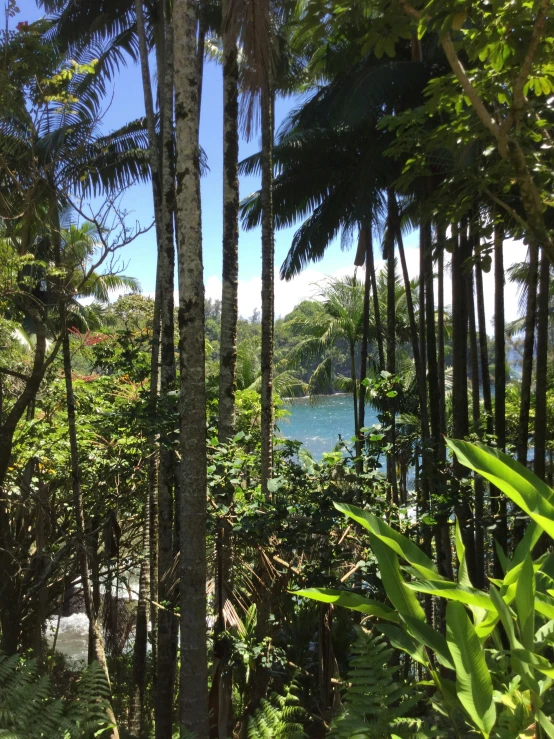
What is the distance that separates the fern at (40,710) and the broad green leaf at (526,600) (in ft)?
7.23

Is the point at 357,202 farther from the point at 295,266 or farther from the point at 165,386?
the point at 165,386

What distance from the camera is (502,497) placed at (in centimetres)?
420

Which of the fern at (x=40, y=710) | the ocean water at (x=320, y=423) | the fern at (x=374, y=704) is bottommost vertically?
the ocean water at (x=320, y=423)

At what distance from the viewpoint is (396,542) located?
2238 millimetres

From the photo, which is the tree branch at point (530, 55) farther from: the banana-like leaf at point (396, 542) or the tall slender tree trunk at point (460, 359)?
the tall slender tree trunk at point (460, 359)

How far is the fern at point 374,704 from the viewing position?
2133mm

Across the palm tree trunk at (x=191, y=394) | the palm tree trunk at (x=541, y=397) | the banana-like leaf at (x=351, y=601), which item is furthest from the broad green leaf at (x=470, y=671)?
the palm tree trunk at (x=541, y=397)

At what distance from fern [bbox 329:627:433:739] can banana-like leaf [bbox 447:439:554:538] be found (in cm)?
83

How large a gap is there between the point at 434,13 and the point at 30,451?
6576 millimetres

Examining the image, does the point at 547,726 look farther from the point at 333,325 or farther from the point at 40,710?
the point at 333,325

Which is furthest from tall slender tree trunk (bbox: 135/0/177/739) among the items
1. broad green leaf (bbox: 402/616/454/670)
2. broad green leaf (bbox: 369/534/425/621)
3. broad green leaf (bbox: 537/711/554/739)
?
broad green leaf (bbox: 537/711/554/739)

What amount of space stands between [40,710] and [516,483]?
2764mm

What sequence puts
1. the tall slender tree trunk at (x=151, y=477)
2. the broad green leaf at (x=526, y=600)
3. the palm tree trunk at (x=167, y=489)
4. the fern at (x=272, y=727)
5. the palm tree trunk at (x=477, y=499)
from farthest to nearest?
the tall slender tree trunk at (x=151, y=477) < the palm tree trunk at (x=167, y=489) < the palm tree trunk at (x=477, y=499) < the fern at (x=272, y=727) < the broad green leaf at (x=526, y=600)

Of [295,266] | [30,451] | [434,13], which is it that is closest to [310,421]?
[295,266]
